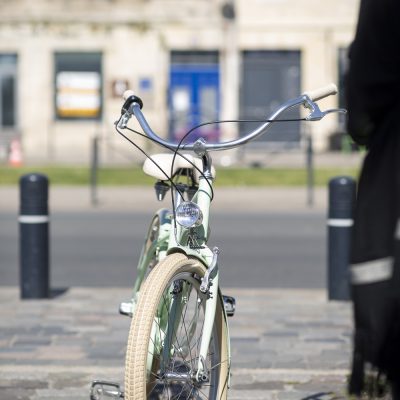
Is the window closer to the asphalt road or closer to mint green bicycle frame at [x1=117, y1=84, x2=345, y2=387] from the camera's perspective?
the asphalt road

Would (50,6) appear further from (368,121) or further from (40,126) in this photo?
(368,121)

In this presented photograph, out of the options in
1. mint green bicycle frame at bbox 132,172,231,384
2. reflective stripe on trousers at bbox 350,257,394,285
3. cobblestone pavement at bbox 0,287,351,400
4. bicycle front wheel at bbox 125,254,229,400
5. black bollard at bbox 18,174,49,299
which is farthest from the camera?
black bollard at bbox 18,174,49,299

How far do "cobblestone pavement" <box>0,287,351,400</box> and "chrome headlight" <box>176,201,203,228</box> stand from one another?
5.06 ft

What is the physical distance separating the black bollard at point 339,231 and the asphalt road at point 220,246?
50.8 inches

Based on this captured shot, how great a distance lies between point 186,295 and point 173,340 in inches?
6.9

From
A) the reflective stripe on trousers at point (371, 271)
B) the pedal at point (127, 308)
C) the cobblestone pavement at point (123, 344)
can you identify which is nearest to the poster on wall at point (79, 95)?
the cobblestone pavement at point (123, 344)

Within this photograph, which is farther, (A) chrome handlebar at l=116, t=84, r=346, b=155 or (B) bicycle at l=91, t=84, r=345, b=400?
(A) chrome handlebar at l=116, t=84, r=346, b=155

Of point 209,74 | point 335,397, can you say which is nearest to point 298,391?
point 335,397

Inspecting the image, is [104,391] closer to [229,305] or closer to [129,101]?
[229,305]

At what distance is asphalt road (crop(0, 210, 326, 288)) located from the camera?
403 inches

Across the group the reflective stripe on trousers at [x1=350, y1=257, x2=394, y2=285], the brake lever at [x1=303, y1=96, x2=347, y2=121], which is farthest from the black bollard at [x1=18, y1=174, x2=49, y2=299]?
the reflective stripe on trousers at [x1=350, y1=257, x2=394, y2=285]

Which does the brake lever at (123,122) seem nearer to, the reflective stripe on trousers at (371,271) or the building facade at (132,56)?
the reflective stripe on trousers at (371,271)

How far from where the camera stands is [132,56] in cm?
3425

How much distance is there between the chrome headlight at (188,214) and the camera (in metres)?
4.28
